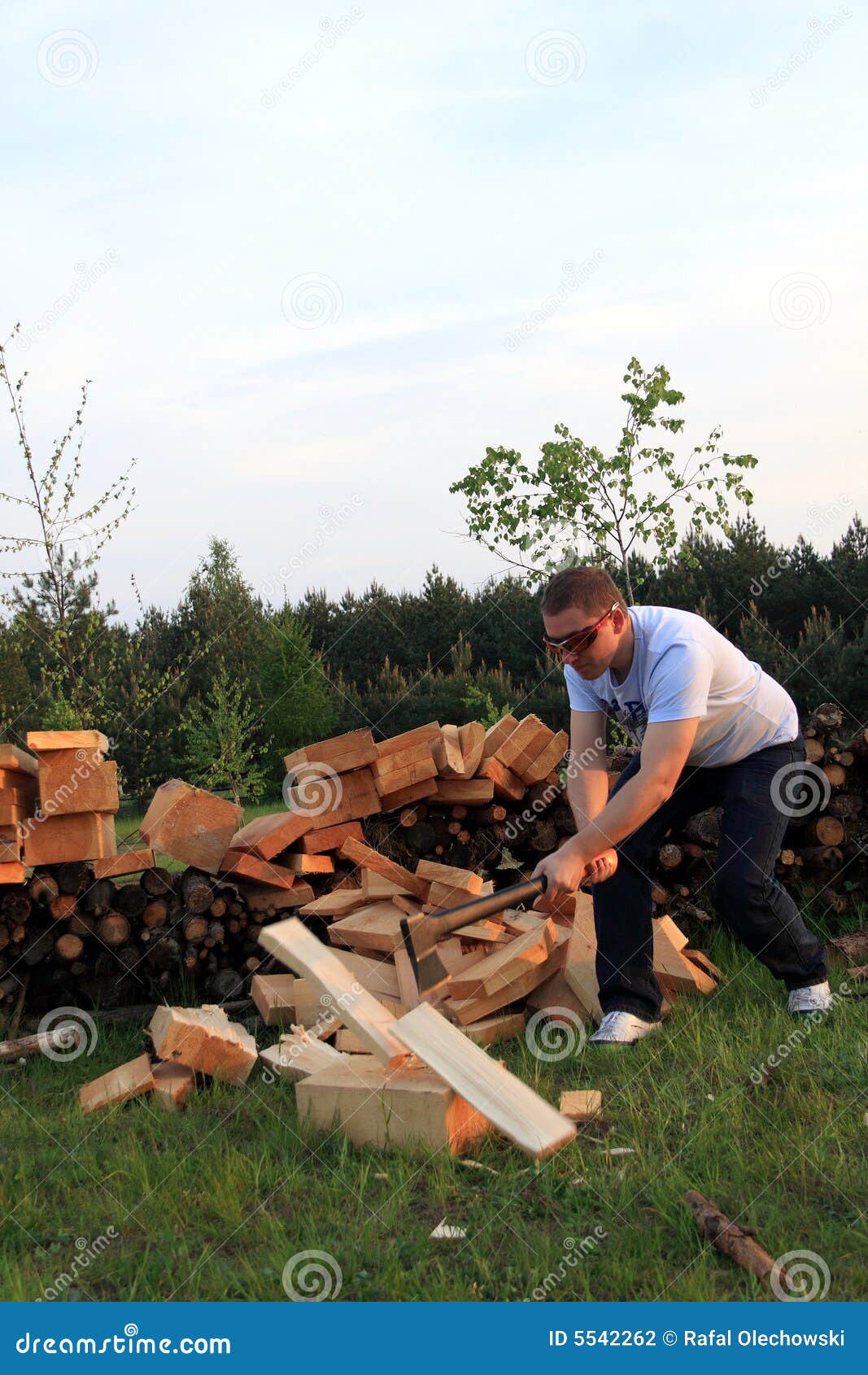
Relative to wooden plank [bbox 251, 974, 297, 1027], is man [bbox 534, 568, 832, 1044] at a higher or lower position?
higher

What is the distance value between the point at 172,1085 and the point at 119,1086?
17 cm

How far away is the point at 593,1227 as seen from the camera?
234 cm

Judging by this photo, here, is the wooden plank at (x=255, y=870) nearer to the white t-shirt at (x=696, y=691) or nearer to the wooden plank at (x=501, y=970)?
the wooden plank at (x=501, y=970)

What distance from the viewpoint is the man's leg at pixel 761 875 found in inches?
137

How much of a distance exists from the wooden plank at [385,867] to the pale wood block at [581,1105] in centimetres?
146

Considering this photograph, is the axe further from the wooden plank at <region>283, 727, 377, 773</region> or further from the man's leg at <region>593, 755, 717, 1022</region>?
the wooden plank at <region>283, 727, 377, 773</region>

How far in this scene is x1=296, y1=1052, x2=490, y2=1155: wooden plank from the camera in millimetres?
2775

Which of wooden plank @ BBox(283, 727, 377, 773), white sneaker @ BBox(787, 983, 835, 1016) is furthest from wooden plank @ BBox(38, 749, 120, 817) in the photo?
white sneaker @ BBox(787, 983, 835, 1016)

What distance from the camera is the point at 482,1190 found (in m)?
2.58

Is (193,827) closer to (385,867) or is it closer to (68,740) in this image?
(68,740)

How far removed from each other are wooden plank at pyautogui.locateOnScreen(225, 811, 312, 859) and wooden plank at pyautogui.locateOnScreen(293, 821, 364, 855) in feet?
0.13

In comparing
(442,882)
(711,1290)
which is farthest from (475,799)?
(711,1290)

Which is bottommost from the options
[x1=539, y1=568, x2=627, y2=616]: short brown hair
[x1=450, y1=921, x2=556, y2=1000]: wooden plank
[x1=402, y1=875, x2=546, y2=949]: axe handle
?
[x1=450, y1=921, x2=556, y2=1000]: wooden plank

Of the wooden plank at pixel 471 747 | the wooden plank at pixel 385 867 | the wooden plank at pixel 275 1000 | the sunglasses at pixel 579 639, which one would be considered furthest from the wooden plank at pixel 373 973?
the sunglasses at pixel 579 639
